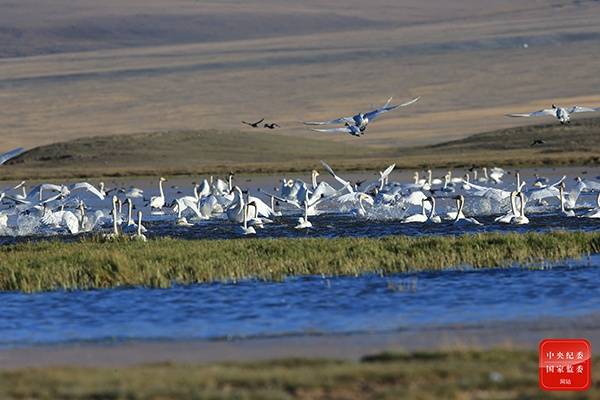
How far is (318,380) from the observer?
10.2 m

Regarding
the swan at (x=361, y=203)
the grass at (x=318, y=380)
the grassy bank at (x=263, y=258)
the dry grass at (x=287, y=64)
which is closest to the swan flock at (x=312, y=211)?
the swan at (x=361, y=203)

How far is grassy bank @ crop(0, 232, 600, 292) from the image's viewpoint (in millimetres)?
17812

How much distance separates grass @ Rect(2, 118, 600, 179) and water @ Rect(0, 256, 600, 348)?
155ft

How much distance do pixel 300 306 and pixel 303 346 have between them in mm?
2568

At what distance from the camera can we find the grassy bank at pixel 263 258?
17812 millimetres

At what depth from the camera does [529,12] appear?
533ft

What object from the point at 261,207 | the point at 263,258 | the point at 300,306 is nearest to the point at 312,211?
the point at 261,207

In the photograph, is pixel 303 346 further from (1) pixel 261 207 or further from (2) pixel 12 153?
(1) pixel 261 207

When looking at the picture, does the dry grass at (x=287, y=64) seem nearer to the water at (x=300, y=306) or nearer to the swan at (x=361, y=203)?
the swan at (x=361, y=203)

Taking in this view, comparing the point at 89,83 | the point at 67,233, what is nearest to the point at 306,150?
the point at 89,83

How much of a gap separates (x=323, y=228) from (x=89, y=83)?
329 ft

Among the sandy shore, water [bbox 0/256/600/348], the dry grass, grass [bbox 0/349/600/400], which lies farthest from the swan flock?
the dry grass

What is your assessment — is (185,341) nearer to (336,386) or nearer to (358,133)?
(336,386)

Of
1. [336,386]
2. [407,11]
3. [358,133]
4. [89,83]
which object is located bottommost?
[336,386]
